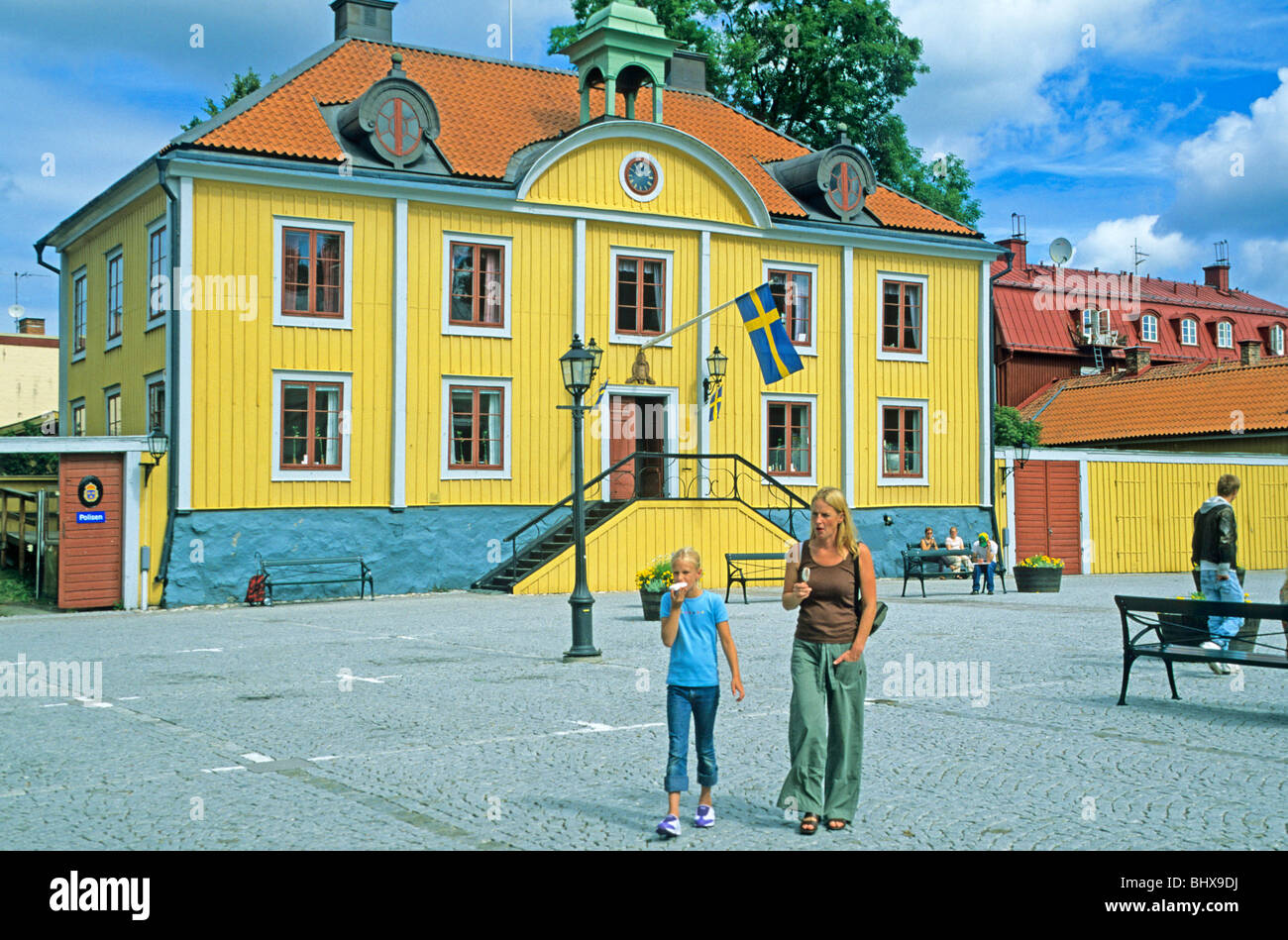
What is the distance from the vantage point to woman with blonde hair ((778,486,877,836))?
22.3 feet

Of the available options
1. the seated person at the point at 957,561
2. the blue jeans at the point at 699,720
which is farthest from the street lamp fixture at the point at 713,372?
the blue jeans at the point at 699,720

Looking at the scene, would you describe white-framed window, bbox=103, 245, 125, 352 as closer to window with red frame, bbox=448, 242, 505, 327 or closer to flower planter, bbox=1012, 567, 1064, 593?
window with red frame, bbox=448, 242, 505, 327

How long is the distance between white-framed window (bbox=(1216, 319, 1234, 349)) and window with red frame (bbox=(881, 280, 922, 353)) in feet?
109

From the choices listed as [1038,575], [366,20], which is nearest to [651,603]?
[1038,575]

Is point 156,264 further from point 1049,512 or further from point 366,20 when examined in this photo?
point 1049,512

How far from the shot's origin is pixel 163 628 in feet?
61.1

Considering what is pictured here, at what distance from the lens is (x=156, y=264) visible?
24.8 m

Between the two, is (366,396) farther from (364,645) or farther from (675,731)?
(675,731)

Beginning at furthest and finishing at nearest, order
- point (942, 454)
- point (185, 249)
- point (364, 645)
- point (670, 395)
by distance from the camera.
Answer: point (942, 454) < point (670, 395) < point (185, 249) < point (364, 645)

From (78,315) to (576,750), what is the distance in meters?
25.9

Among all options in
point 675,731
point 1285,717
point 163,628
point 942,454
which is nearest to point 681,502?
point 942,454

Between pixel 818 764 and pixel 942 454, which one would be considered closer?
pixel 818 764

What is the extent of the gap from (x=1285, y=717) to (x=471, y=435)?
18.0 m
